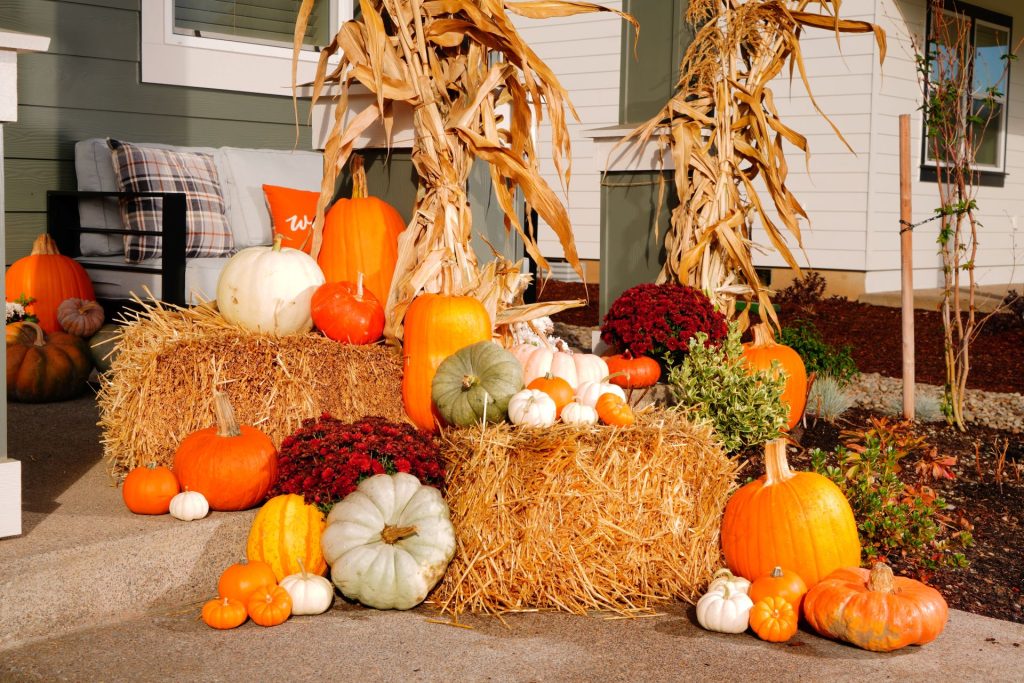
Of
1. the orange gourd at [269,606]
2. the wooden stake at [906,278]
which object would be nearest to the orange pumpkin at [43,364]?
the orange gourd at [269,606]

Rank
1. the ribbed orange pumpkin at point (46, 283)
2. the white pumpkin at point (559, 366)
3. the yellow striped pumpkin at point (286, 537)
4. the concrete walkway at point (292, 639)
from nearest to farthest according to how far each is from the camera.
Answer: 1. the concrete walkway at point (292, 639)
2. the yellow striped pumpkin at point (286, 537)
3. the white pumpkin at point (559, 366)
4. the ribbed orange pumpkin at point (46, 283)

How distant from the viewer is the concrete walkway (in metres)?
2.38

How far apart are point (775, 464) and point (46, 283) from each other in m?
3.64

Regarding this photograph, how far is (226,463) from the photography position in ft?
9.89

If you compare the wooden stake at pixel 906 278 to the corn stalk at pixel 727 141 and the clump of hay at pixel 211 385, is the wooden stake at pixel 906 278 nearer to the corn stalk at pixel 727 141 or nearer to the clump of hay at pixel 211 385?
the corn stalk at pixel 727 141

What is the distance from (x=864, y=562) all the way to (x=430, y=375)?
1515 mm

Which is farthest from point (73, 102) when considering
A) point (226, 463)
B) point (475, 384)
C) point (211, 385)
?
point (475, 384)

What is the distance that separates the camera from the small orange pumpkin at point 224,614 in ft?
8.56

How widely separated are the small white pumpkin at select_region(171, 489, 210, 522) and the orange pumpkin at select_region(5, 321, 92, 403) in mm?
1880

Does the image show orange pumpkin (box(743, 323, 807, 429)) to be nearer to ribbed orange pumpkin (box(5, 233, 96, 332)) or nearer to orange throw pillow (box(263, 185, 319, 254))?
orange throw pillow (box(263, 185, 319, 254))

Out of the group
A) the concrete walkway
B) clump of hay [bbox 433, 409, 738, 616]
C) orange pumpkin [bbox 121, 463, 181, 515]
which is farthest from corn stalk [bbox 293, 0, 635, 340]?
the concrete walkway

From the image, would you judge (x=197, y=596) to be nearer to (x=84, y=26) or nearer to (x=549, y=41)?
(x=84, y=26)

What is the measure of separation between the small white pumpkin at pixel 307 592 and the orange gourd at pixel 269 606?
28mm

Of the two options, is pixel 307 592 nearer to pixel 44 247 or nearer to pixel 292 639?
pixel 292 639
